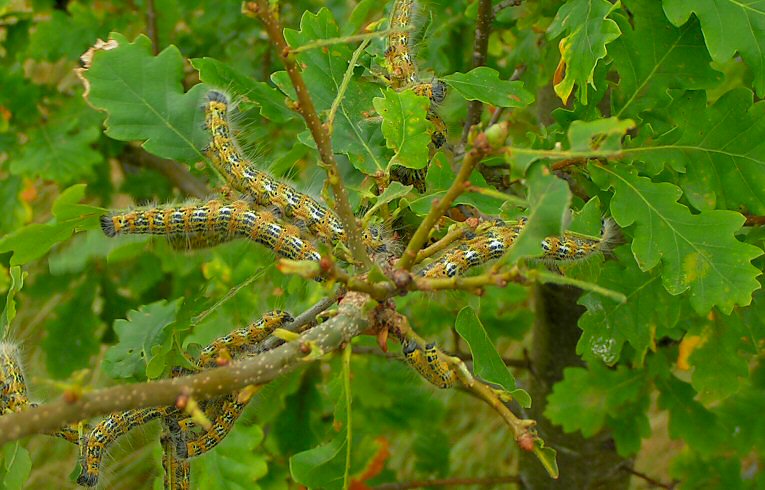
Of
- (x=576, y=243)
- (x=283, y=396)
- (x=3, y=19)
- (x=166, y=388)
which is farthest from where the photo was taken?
(x=3, y=19)

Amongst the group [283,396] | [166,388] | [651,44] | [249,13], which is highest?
[249,13]

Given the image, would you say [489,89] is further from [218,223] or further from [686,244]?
[218,223]

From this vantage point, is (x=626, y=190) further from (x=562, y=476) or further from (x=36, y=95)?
(x=36, y=95)

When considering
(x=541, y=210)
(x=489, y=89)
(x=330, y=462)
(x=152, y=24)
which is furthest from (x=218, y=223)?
(x=152, y=24)

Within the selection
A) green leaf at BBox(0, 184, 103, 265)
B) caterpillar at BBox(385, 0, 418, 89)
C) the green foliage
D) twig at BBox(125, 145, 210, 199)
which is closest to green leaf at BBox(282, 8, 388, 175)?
the green foliage

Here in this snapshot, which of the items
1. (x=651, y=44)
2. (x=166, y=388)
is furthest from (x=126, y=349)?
(x=651, y=44)

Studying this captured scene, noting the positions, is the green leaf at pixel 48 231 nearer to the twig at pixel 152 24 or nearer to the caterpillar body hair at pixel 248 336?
the caterpillar body hair at pixel 248 336

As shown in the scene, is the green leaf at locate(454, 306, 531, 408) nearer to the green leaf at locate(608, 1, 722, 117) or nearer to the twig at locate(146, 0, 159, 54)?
the green leaf at locate(608, 1, 722, 117)
